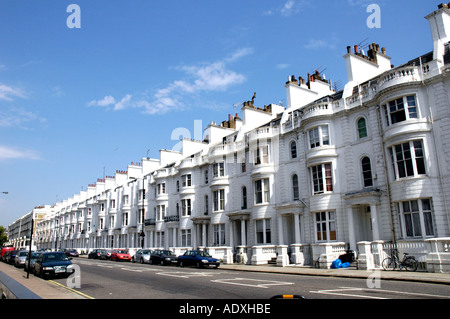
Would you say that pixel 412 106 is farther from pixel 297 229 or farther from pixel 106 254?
pixel 106 254

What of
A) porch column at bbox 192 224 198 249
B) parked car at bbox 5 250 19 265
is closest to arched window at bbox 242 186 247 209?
porch column at bbox 192 224 198 249

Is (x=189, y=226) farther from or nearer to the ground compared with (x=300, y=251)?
farther from the ground

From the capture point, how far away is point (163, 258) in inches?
1224

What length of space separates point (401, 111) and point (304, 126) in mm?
7901

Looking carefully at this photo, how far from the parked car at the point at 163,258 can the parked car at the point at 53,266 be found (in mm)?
12218

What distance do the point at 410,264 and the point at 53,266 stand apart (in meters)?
19.4

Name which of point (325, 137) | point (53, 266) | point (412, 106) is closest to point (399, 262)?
point (412, 106)

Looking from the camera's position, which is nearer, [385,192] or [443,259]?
[443,259]

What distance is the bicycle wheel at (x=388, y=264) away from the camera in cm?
2006

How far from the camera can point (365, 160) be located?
24.7m

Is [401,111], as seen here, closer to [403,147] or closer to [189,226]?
[403,147]

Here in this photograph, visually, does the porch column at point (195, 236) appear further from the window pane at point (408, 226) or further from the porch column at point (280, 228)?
the window pane at point (408, 226)

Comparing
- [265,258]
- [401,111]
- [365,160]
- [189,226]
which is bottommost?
[265,258]

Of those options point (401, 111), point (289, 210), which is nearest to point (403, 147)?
point (401, 111)
